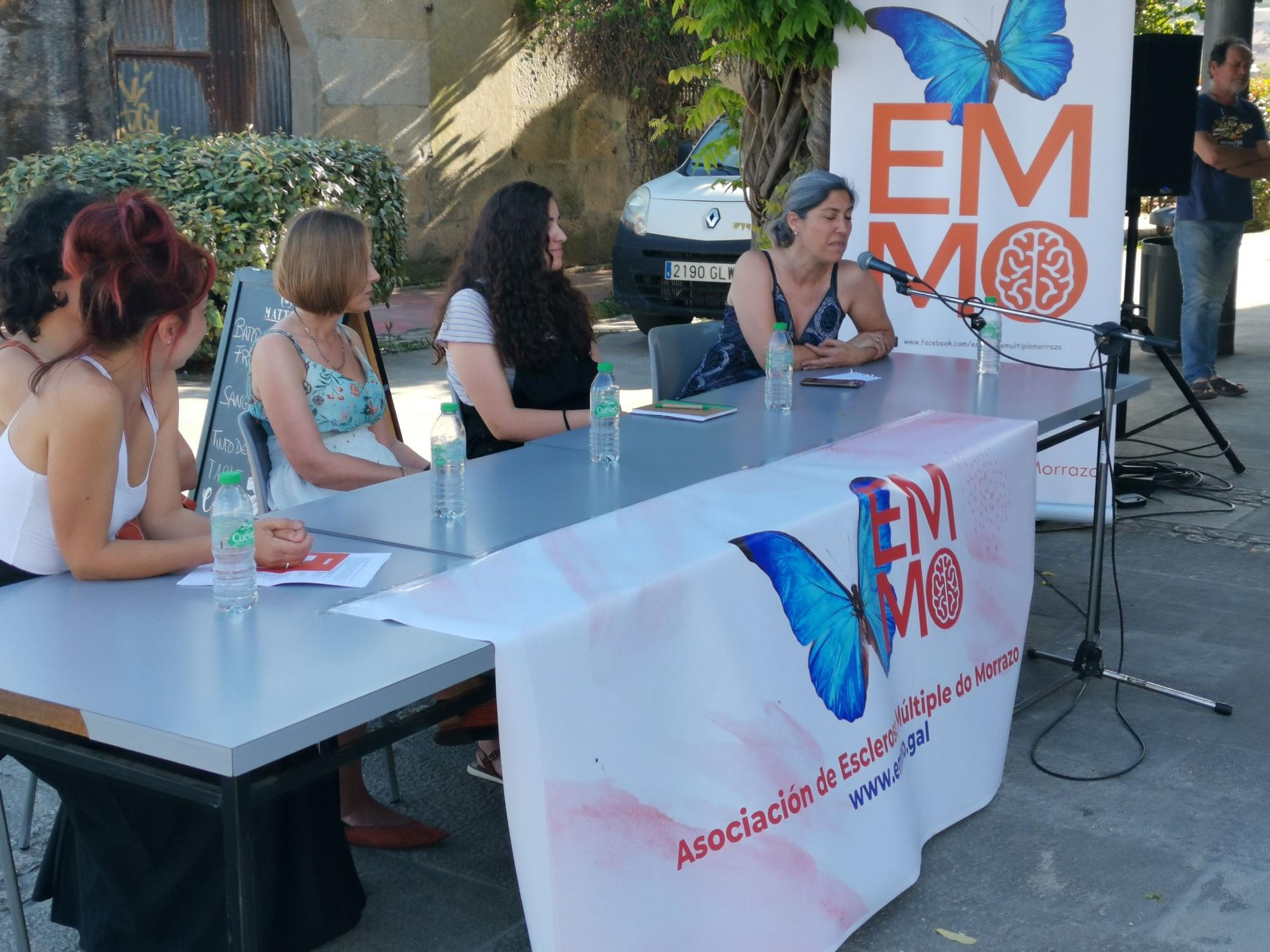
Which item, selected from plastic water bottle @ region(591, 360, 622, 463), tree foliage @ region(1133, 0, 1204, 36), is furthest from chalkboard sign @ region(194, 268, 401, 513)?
tree foliage @ region(1133, 0, 1204, 36)

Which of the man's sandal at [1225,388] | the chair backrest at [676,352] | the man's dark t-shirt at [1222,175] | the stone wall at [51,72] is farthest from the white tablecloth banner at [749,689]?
the stone wall at [51,72]

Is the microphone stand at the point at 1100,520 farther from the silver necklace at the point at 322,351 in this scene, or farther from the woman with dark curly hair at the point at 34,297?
the woman with dark curly hair at the point at 34,297

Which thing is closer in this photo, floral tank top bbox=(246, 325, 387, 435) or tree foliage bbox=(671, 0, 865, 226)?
floral tank top bbox=(246, 325, 387, 435)

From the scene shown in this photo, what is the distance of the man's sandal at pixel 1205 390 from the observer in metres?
8.46

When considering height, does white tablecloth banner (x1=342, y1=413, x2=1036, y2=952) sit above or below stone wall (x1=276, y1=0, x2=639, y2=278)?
below

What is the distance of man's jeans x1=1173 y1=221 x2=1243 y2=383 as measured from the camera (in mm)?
8289

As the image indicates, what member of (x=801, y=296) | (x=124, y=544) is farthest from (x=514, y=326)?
(x=124, y=544)

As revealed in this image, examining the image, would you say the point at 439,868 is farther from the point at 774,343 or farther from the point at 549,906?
the point at 774,343

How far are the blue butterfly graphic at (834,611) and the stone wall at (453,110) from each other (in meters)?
9.61

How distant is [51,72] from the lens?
25.2 ft

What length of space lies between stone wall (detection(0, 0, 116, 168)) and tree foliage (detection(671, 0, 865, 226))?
341 cm

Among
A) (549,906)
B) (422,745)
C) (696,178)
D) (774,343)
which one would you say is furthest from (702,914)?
(696,178)

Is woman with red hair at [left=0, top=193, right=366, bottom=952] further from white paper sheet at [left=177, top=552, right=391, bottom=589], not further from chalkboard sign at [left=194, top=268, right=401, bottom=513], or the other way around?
chalkboard sign at [left=194, top=268, right=401, bottom=513]

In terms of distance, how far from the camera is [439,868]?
10.6 ft
